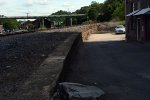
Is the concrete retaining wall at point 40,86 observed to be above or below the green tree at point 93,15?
below

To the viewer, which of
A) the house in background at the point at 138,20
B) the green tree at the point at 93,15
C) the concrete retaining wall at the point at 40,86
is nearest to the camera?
the concrete retaining wall at the point at 40,86

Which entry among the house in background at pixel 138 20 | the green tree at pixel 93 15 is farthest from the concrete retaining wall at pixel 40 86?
the green tree at pixel 93 15

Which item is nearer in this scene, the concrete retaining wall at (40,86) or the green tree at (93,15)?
the concrete retaining wall at (40,86)

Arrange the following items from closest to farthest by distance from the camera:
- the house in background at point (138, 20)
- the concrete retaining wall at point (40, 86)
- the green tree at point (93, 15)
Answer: the concrete retaining wall at point (40, 86) → the house in background at point (138, 20) → the green tree at point (93, 15)

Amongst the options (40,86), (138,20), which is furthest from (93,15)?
(40,86)

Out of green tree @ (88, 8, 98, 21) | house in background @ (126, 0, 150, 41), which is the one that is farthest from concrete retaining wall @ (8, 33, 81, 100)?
green tree @ (88, 8, 98, 21)

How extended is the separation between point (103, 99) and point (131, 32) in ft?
135

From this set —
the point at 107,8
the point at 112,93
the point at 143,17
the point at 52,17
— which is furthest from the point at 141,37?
the point at 52,17

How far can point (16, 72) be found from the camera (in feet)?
37.4

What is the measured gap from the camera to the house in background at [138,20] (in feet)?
135

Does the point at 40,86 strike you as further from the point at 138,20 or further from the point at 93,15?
the point at 93,15

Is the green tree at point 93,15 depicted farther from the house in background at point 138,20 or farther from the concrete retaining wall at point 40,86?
the concrete retaining wall at point 40,86

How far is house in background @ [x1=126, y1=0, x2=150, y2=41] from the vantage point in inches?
1619

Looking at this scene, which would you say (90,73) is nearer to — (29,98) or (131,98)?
(131,98)
